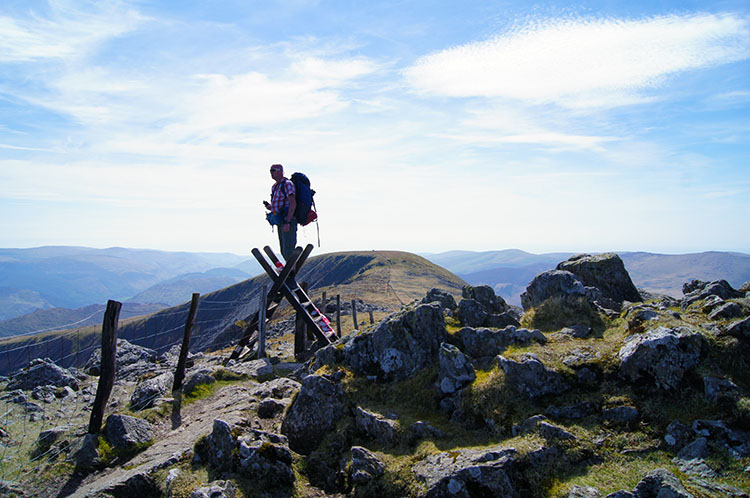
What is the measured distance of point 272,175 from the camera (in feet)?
52.0

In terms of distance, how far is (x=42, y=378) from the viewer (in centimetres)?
1698

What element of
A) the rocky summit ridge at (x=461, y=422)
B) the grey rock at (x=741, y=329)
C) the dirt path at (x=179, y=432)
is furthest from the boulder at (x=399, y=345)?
the grey rock at (x=741, y=329)

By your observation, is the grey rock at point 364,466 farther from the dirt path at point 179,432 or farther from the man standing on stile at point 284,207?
the man standing on stile at point 284,207

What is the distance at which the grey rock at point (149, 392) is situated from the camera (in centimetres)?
1255

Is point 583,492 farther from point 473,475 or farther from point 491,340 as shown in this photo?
point 491,340

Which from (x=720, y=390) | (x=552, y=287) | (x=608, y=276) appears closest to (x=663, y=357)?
(x=720, y=390)

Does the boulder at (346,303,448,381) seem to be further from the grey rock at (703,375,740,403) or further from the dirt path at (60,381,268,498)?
the grey rock at (703,375,740,403)

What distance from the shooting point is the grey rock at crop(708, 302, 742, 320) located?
9922mm

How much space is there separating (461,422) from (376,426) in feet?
6.12

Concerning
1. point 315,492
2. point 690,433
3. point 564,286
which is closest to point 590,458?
point 690,433

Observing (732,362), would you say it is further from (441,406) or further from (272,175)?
(272,175)

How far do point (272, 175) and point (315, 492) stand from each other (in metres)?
11.1

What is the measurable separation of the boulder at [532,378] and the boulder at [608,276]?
760cm

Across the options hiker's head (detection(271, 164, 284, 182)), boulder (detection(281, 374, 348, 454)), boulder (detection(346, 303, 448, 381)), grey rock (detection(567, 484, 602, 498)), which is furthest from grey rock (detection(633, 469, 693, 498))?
hiker's head (detection(271, 164, 284, 182))
